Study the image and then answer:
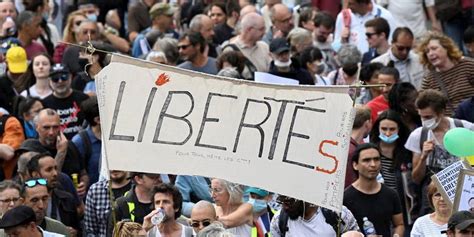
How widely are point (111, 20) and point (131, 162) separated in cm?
1149

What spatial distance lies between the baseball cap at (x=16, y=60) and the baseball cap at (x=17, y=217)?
6079 mm

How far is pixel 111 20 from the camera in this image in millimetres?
24234

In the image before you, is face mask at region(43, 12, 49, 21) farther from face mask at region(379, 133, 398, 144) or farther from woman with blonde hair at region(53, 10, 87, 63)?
face mask at region(379, 133, 398, 144)

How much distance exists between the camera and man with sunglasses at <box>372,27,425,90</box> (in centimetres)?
1919

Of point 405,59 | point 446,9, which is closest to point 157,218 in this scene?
point 405,59

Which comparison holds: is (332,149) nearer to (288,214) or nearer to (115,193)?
(288,214)

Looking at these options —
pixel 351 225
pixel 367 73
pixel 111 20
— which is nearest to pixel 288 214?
pixel 351 225

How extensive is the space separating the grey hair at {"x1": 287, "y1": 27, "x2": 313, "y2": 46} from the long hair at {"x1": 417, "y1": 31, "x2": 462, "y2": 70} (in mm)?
2361

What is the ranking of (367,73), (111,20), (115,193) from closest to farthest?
(115,193)
(367,73)
(111,20)

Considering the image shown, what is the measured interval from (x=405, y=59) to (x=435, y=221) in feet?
17.3

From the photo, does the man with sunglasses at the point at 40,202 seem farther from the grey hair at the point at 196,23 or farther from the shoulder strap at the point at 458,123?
the grey hair at the point at 196,23

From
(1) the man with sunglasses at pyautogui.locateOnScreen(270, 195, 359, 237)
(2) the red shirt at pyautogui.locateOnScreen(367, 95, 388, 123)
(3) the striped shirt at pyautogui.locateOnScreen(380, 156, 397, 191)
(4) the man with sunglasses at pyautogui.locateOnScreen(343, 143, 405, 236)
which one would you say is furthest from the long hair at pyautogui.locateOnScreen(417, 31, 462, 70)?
(1) the man with sunglasses at pyautogui.locateOnScreen(270, 195, 359, 237)

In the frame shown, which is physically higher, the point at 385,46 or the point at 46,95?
the point at 385,46

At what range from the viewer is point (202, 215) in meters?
14.0
